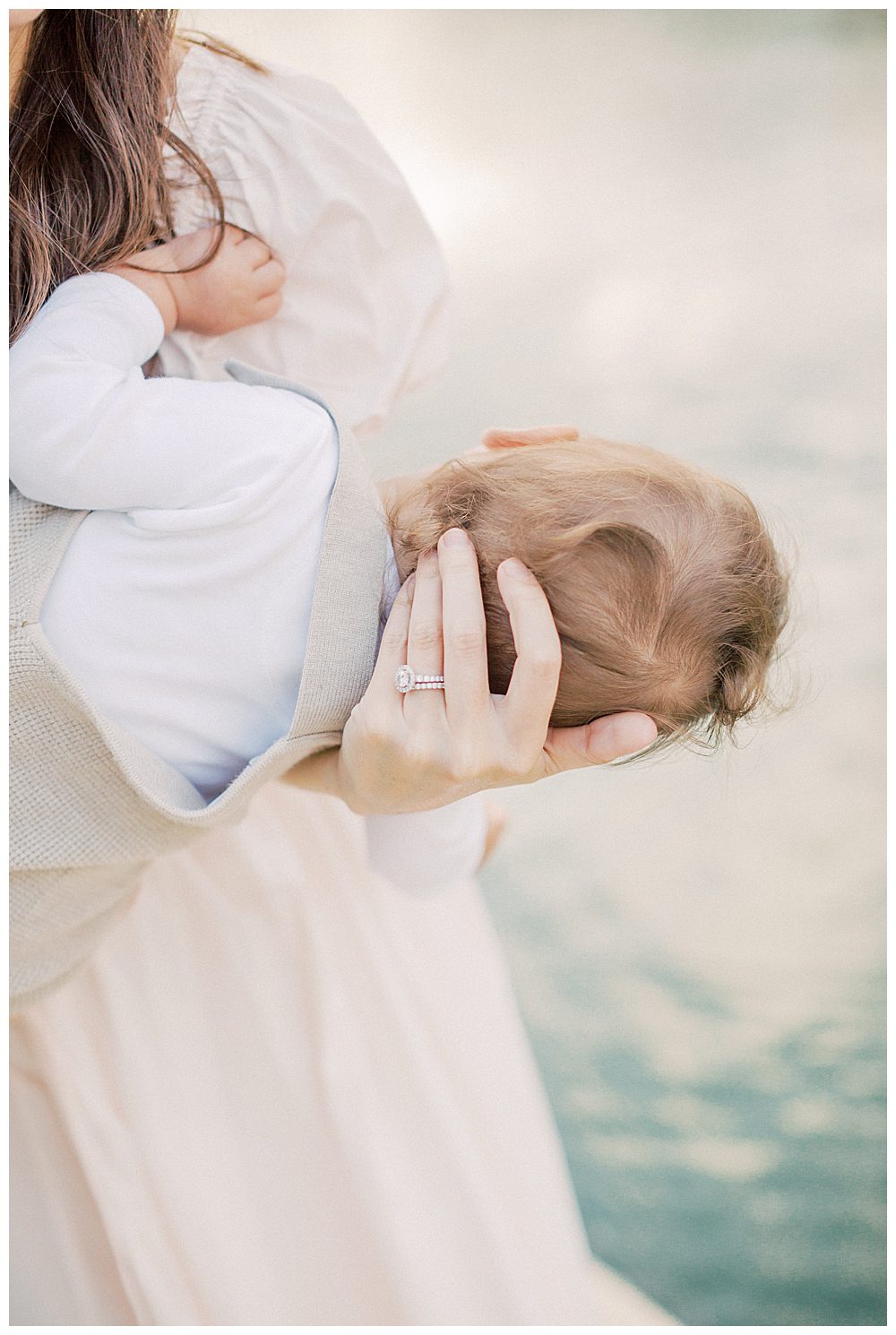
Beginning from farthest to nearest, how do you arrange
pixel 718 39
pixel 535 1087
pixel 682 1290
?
pixel 718 39 < pixel 682 1290 < pixel 535 1087

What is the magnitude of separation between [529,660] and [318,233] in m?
0.45

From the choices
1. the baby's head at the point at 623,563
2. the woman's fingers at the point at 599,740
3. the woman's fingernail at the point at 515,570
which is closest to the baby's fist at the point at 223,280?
the baby's head at the point at 623,563

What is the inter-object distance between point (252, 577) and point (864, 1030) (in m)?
1.64

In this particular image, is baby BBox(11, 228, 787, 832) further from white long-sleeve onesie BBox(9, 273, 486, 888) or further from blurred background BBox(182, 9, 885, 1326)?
blurred background BBox(182, 9, 885, 1326)

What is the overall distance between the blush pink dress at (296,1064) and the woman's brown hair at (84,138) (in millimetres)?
64

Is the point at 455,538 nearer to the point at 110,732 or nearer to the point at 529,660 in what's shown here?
the point at 529,660

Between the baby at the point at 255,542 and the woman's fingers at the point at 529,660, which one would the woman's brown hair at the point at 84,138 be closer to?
the baby at the point at 255,542

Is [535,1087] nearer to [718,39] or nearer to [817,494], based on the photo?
[817,494]

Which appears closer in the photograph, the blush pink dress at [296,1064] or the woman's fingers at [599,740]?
the woman's fingers at [599,740]

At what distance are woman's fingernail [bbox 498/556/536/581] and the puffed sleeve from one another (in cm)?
27

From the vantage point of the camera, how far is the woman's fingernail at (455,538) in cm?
73

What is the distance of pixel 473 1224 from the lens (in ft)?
3.50

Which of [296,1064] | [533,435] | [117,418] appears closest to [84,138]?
[117,418]

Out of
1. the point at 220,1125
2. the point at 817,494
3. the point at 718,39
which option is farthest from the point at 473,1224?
the point at 718,39
